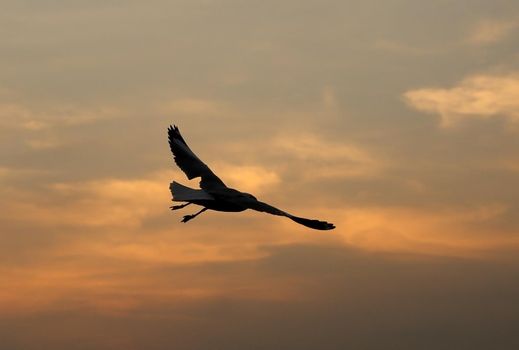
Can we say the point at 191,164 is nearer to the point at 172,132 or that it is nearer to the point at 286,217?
the point at 172,132

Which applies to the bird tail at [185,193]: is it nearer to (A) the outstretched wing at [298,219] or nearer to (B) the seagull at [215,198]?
(B) the seagull at [215,198]

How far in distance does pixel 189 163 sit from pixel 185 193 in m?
6.87

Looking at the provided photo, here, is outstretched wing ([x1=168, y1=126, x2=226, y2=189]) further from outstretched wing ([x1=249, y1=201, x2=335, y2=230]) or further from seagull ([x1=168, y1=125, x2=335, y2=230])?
outstretched wing ([x1=249, y1=201, x2=335, y2=230])

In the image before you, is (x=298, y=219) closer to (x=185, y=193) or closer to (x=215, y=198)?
(x=215, y=198)

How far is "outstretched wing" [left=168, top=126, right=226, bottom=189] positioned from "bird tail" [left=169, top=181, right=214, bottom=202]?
96.7 inches

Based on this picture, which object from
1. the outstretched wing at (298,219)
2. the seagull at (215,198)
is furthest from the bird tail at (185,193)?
the outstretched wing at (298,219)

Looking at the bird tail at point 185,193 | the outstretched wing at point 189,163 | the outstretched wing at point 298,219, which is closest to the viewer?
the outstretched wing at point 298,219

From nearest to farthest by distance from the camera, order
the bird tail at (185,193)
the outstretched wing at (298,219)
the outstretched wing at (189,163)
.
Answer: the outstretched wing at (298,219), the bird tail at (185,193), the outstretched wing at (189,163)

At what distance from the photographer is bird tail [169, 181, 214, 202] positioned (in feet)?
130

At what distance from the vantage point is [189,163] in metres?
47.6

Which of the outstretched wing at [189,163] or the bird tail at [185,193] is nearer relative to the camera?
the bird tail at [185,193]

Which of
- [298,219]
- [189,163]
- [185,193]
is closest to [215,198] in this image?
[185,193]

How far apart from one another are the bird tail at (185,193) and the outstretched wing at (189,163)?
2457mm

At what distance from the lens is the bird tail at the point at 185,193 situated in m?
39.8
